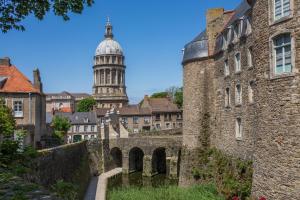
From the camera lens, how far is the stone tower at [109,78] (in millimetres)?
104375

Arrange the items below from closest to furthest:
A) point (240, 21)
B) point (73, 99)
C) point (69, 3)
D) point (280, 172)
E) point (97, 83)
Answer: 1. point (69, 3)
2. point (280, 172)
3. point (240, 21)
4. point (97, 83)
5. point (73, 99)

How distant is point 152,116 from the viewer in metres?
71.8

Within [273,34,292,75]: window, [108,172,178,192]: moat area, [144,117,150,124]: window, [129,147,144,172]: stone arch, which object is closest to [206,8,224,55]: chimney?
[108,172,178,192]: moat area

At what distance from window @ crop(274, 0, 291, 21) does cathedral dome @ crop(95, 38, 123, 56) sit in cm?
9279

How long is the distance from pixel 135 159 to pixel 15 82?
19371 mm

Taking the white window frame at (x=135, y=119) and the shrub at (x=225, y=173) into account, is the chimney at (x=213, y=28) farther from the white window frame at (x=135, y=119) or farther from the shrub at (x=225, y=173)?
the white window frame at (x=135, y=119)

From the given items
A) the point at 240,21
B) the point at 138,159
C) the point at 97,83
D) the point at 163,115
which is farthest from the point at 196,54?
the point at 97,83

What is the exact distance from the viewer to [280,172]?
13266mm

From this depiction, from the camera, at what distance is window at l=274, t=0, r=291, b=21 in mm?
12977

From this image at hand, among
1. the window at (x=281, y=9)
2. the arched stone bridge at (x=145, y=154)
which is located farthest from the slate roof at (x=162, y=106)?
the window at (x=281, y=9)

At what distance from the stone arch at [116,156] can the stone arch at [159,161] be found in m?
4.49

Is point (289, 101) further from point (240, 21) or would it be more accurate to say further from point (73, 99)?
point (73, 99)

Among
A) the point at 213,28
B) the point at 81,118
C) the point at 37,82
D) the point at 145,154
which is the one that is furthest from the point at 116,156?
the point at 81,118

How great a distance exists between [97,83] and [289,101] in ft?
311
